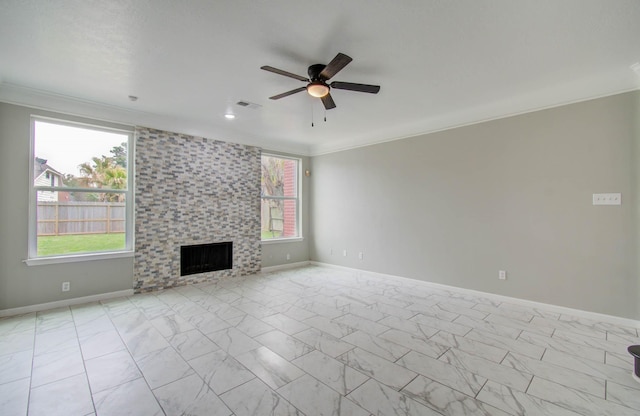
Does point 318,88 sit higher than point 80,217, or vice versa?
point 318,88

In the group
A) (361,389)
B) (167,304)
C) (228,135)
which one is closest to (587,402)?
(361,389)

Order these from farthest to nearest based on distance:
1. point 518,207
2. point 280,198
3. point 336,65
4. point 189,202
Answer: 1. point 280,198
2. point 189,202
3. point 518,207
4. point 336,65

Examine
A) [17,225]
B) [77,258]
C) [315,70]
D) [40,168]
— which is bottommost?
[77,258]

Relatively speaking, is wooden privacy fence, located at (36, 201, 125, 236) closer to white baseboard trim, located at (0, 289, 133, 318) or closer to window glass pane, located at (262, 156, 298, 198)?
white baseboard trim, located at (0, 289, 133, 318)

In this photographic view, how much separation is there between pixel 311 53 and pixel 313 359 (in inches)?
107

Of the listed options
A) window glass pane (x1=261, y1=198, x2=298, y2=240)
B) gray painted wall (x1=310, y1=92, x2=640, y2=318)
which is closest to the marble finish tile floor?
gray painted wall (x1=310, y1=92, x2=640, y2=318)

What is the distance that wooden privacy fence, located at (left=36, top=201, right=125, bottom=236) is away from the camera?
12.1ft

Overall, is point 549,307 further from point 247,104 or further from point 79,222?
point 79,222

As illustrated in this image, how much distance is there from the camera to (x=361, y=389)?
202 centimetres

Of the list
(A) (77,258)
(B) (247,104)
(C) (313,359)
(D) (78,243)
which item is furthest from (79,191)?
(C) (313,359)

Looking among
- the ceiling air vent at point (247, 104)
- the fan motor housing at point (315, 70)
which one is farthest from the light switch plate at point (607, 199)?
the ceiling air vent at point (247, 104)

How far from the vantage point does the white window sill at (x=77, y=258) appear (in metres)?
3.55

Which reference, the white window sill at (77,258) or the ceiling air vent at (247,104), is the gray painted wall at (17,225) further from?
the ceiling air vent at (247,104)

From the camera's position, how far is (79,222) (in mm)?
3912
